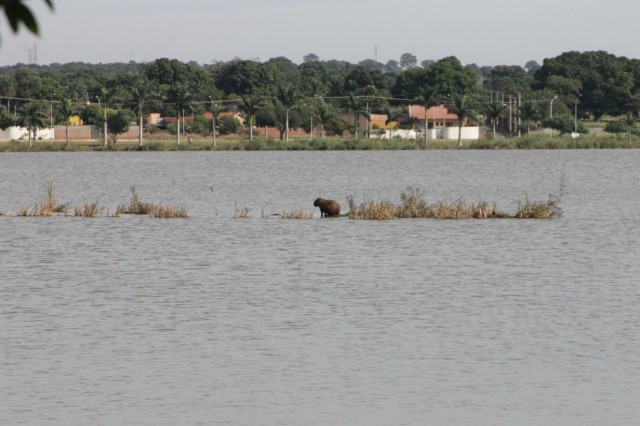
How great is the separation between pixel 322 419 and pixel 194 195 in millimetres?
56301

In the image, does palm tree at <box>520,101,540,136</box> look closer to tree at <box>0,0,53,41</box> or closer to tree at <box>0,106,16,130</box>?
tree at <box>0,106,16,130</box>

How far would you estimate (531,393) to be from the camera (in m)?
16.4

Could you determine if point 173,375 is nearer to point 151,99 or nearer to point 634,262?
point 634,262

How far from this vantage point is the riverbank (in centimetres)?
15725

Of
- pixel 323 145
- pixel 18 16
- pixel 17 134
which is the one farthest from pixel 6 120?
pixel 18 16

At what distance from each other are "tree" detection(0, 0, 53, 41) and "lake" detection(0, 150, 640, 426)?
1011 cm

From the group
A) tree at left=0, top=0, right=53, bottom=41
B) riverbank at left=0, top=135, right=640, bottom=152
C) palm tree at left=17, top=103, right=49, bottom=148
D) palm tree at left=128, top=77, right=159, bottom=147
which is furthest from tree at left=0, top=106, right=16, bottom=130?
tree at left=0, top=0, right=53, bottom=41

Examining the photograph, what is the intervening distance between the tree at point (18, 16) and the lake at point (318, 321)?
10112mm

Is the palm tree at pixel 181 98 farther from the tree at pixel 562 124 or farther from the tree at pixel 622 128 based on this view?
the tree at pixel 622 128

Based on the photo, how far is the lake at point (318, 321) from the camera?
15.8m

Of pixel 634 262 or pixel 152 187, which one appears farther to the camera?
pixel 152 187

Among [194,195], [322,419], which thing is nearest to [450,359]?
[322,419]

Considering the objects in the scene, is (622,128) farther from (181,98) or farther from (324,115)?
(181,98)

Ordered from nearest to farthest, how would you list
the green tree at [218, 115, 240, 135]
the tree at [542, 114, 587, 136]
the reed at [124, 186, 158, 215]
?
the reed at [124, 186, 158, 215], the green tree at [218, 115, 240, 135], the tree at [542, 114, 587, 136]
